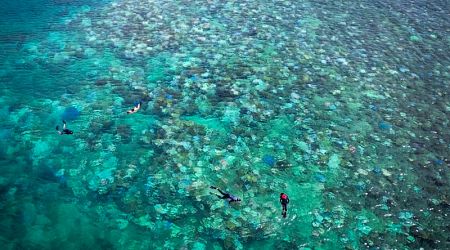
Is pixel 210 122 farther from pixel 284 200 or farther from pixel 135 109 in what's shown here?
pixel 284 200

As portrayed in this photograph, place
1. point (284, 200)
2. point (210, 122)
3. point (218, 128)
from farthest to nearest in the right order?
point (210, 122)
point (218, 128)
point (284, 200)

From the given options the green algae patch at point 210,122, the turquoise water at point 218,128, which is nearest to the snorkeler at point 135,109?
the turquoise water at point 218,128

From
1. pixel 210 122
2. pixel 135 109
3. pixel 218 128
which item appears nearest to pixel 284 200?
pixel 218 128

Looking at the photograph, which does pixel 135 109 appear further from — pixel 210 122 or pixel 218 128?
pixel 218 128

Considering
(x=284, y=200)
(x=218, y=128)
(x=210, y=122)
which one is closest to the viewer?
(x=284, y=200)

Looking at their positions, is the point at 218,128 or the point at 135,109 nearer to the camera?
the point at 218,128

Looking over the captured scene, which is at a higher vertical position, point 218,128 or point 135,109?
point 135,109

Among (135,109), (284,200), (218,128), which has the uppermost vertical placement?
(135,109)

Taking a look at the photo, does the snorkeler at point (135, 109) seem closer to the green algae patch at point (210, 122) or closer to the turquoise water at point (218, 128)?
the turquoise water at point (218, 128)

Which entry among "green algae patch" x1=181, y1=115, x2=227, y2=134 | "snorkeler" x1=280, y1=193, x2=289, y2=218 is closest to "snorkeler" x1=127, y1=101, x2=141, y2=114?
"green algae patch" x1=181, y1=115, x2=227, y2=134
